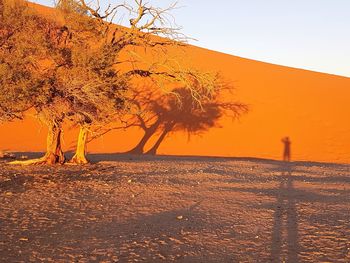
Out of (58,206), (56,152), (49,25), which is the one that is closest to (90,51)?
(49,25)

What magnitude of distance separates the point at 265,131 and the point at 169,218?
23.3 meters

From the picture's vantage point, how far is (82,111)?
565 inches

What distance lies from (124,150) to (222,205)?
17.8 meters

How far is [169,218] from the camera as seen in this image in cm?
775

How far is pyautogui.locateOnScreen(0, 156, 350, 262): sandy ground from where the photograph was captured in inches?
225

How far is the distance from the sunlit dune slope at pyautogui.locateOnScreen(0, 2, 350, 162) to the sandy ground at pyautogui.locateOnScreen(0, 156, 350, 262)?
386 inches

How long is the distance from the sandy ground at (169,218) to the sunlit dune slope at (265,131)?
9.80m

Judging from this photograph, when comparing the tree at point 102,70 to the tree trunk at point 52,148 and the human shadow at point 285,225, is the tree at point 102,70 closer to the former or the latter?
the tree trunk at point 52,148

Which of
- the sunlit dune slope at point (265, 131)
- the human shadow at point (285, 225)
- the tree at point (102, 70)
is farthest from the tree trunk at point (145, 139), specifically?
the human shadow at point (285, 225)

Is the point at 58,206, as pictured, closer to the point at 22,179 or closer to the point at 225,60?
the point at 22,179

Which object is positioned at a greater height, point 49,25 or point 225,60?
point 225,60

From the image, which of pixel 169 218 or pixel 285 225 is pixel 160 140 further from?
pixel 285 225

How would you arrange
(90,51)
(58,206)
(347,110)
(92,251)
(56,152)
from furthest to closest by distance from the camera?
(347,110) → (56,152) → (90,51) → (58,206) → (92,251)

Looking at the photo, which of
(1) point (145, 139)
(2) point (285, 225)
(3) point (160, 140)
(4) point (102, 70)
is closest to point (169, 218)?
(2) point (285, 225)
